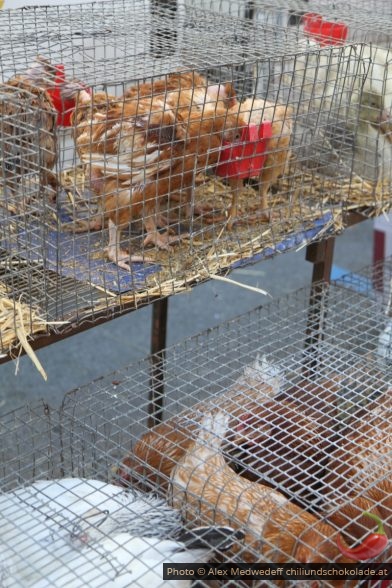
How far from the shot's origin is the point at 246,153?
196 centimetres

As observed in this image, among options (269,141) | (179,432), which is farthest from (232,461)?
(269,141)

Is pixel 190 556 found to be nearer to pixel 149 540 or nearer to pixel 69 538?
pixel 149 540

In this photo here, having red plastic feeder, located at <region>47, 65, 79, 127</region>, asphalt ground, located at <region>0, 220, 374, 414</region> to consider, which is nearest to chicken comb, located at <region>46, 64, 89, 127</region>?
red plastic feeder, located at <region>47, 65, 79, 127</region>

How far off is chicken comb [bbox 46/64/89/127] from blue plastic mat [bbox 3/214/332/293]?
0.25 metres

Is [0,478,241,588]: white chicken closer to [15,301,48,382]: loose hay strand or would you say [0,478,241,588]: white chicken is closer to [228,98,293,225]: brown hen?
[15,301,48,382]: loose hay strand

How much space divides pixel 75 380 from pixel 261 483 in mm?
1733

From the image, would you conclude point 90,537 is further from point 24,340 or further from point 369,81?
point 369,81

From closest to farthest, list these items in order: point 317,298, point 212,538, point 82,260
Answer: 1. point 212,538
2. point 82,260
3. point 317,298

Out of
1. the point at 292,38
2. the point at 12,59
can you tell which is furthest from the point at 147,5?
the point at 12,59

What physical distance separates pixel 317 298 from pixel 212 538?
106 centimetres

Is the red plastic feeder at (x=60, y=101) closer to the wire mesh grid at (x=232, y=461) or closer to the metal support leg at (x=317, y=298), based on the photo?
the wire mesh grid at (x=232, y=461)

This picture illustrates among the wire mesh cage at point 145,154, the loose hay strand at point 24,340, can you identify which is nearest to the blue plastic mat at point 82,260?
the wire mesh cage at point 145,154

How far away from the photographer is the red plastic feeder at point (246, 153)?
191cm

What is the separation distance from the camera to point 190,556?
1392 mm
